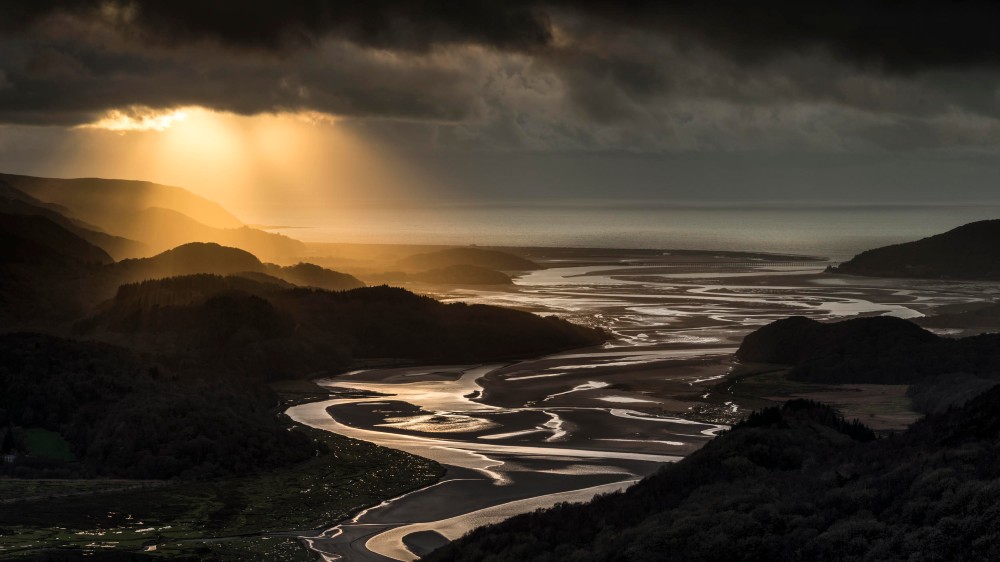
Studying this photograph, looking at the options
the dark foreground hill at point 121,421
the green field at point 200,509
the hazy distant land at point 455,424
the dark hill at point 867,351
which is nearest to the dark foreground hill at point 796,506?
the hazy distant land at point 455,424

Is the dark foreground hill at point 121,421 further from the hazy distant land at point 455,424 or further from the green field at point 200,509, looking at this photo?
the green field at point 200,509

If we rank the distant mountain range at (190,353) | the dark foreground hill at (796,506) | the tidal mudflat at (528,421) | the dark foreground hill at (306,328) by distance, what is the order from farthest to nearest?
1. the dark foreground hill at (306,328)
2. the distant mountain range at (190,353)
3. the tidal mudflat at (528,421)
4. the dark foreground hill at (796,506)

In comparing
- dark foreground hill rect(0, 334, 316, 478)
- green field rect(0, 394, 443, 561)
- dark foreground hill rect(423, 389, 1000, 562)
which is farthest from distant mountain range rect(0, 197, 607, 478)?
dark foreground hill rect(423, 389, 1000, 562)

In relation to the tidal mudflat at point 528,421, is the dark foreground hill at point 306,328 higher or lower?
higher

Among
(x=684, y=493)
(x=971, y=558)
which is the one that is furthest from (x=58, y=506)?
(x=971, y=558)

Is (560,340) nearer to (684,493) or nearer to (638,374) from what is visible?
(638,374)

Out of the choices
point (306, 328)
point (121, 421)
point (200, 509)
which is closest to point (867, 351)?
point (306, 328)

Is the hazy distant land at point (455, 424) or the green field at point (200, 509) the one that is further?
the green field at point (200, 509)
